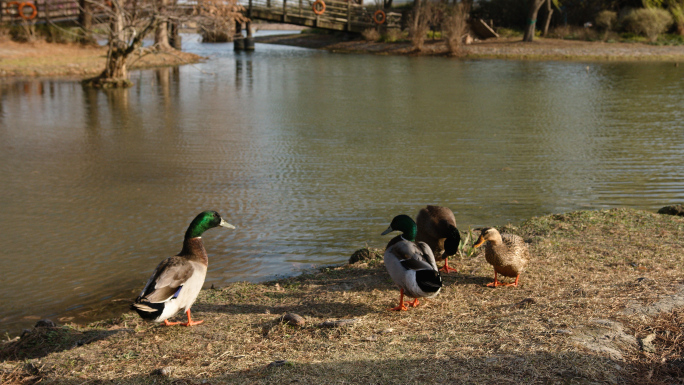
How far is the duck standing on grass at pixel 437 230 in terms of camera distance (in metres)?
5.42

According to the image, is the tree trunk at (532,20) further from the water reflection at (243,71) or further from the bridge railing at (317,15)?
the water reflection at (243,71)

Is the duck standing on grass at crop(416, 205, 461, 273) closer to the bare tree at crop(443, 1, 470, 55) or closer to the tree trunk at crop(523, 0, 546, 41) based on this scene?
the bare tree at crop(443, 1, 470, 55)

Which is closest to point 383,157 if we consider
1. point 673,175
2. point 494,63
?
point 673,175

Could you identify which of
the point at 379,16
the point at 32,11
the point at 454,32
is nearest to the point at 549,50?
the point at 454,32

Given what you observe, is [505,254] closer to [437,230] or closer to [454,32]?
[437,230]

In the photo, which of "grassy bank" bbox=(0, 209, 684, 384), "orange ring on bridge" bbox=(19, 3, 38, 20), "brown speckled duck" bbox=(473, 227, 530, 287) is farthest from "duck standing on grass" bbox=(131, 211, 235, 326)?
"orange ring on bridge" bbox=(19, 3, 38, 20)

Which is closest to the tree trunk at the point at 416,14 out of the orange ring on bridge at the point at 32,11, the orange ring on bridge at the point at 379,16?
the orange ring on bridge at the point at 379,16

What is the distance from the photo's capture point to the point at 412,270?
4195 millimetres

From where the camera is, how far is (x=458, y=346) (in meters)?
3.62

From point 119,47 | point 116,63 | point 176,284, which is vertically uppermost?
point 119,47

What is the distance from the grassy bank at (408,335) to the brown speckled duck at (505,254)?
15 cm

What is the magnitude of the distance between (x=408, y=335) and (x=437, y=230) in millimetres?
1795

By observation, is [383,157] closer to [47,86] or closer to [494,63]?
[47,86]

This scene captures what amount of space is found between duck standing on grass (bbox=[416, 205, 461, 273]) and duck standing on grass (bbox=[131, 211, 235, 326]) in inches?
84.9
